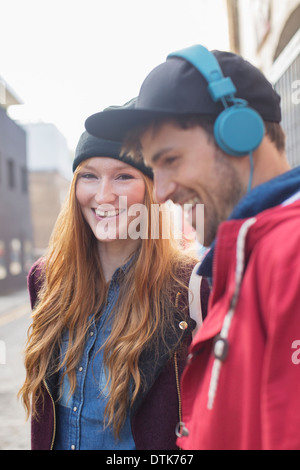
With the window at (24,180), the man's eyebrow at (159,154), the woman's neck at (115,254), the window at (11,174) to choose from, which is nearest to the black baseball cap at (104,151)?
the woman's neck at (115,254)

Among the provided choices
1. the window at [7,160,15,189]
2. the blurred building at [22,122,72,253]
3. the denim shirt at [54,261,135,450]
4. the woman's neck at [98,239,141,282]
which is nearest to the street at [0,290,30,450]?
the denim shirt at [54,261,135,450]

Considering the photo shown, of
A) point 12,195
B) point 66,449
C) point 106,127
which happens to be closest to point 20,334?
point 66,449

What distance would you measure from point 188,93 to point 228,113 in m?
0.11

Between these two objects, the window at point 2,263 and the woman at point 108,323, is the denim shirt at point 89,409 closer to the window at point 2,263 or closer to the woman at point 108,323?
the woman at point 108,323

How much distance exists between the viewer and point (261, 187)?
3.26ft

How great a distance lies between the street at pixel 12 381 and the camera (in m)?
4.31

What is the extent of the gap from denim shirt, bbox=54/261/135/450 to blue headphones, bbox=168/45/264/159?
1.19 meters

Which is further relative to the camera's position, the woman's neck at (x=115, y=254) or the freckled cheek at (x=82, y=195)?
the woman's neck at (x=115, y=254)

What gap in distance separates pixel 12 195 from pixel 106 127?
20.2 metres

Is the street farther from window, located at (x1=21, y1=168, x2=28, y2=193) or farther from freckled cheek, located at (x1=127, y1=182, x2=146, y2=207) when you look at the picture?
window, located at (x1=21, y1=168, x2=28, y2=193)

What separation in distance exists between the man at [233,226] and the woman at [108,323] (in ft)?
2.20

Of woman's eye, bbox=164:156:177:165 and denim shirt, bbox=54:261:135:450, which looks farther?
denim shirt, bbox=54:261:135:450

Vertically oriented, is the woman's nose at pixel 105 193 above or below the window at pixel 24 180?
below

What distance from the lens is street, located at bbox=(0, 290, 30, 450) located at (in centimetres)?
431
